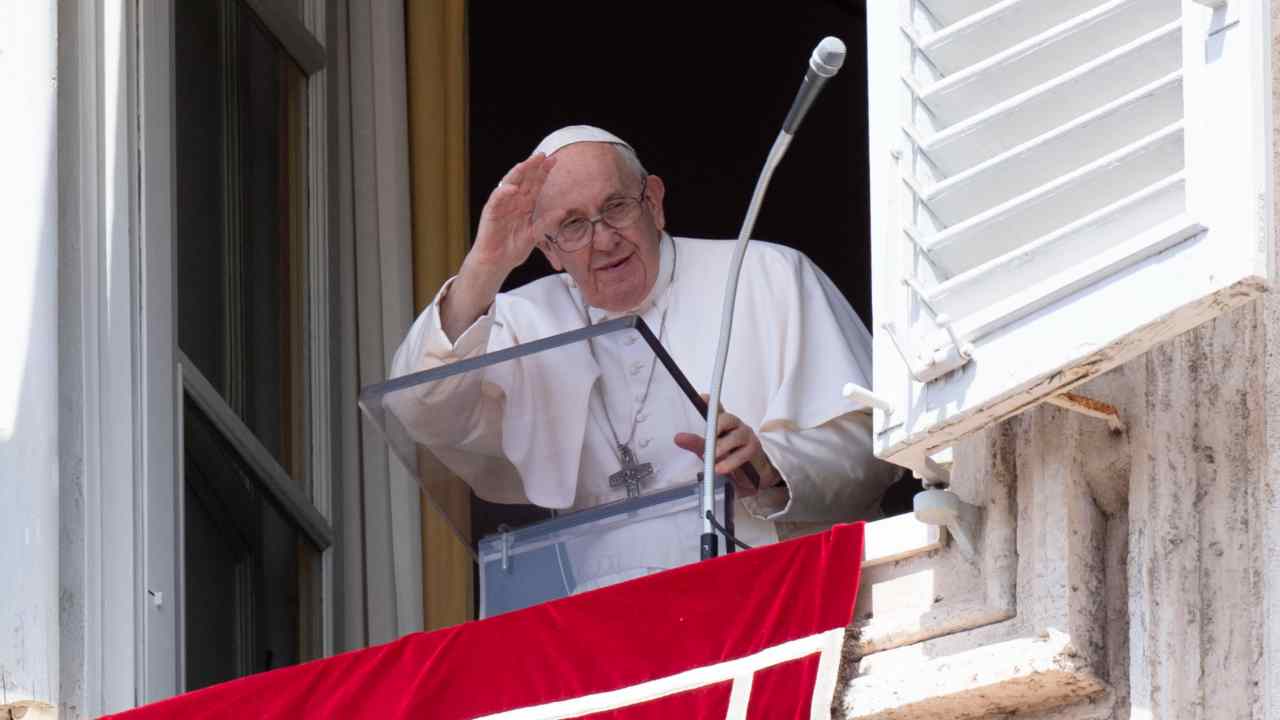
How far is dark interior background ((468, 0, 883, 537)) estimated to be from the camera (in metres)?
9.56

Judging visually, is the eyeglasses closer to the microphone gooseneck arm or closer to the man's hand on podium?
the man's hand on podium

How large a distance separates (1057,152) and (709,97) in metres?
5.44

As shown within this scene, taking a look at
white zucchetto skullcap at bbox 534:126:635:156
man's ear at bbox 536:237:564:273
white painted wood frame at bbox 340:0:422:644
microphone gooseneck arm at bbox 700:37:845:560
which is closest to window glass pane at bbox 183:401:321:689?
white painted wood frame at bbox 340:0:422:644

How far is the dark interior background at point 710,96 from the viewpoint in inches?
377

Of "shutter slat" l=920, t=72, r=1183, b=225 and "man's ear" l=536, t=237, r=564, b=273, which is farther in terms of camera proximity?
"man's ear" l=536, t=237, r=564, b=273

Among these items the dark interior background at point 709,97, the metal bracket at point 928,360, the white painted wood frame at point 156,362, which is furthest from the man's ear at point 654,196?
the dark interior background at point 709,97

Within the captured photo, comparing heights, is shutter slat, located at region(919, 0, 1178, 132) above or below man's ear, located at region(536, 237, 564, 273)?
below

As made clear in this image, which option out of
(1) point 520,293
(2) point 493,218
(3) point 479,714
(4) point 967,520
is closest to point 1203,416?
(4) point 967,520

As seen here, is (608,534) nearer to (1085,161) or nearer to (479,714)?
(479,714)

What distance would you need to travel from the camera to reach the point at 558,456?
5.73 m

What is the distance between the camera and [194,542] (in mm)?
6176

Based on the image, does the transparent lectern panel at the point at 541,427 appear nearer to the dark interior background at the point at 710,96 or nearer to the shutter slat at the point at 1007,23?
the shutter slat at the point at 1007,23

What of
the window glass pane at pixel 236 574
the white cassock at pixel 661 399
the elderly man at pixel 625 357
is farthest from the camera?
the window glass pane at pixel 236 574

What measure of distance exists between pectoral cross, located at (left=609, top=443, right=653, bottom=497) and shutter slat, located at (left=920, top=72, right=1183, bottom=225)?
1.20 meters
